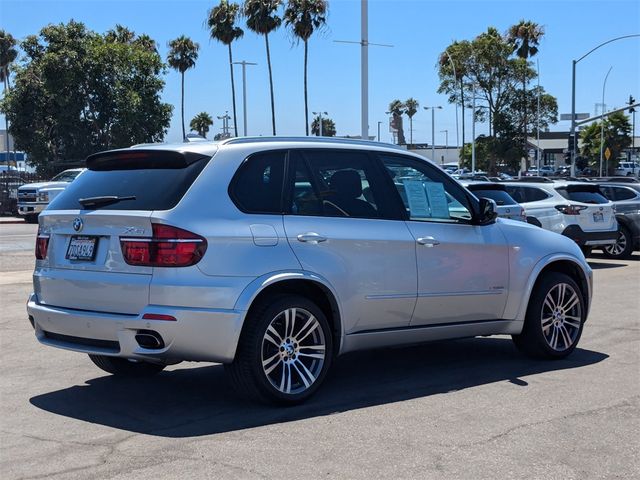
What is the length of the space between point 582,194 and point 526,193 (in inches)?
42.4

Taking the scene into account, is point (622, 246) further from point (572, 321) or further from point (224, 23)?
point (224, 23)

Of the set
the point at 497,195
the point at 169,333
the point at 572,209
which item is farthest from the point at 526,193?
the point at 169,333

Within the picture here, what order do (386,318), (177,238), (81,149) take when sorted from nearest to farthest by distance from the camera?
(177,238)
(386,318)
(81,149)

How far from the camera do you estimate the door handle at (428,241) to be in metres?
6.47

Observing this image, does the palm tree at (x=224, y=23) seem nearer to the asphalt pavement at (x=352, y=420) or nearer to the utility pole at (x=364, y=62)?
the utility pole at (x=364, y=62)

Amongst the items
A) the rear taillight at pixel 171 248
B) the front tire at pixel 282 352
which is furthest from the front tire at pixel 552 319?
the rear taillight at pixel 171 248

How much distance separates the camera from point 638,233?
1795 centimetres

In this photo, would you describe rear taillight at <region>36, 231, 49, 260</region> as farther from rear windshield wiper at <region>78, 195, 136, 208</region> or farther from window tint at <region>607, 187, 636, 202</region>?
window tint at <region>607, 187, 636, 202</region>

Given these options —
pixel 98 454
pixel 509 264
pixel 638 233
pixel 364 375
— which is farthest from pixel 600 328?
pixel 638 233

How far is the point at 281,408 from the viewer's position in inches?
227

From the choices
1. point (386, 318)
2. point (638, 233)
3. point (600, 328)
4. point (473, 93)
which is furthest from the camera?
point (473, 93)

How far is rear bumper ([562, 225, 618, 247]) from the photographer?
15992 millimetres

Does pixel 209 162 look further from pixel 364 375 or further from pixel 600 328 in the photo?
pixel 600 328

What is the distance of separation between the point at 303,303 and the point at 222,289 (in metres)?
0.70
